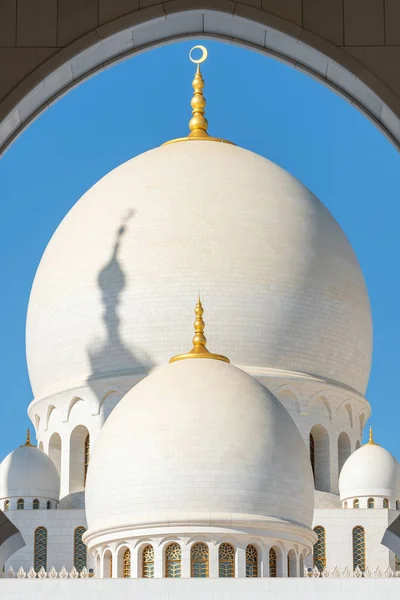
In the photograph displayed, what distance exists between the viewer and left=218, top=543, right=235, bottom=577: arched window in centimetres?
2716

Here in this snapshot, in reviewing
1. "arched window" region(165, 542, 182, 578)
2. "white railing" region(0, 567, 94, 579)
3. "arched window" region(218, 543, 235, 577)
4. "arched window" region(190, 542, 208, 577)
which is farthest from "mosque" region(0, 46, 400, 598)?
"arched window" region(190, 542, 208, 577)

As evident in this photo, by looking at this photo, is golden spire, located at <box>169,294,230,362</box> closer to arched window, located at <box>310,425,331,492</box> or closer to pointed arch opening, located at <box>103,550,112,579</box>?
pointed arch opening, located at <box>103,550,112,579</box>

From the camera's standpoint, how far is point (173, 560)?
2720cm

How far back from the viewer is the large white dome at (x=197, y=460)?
27156 millimetres

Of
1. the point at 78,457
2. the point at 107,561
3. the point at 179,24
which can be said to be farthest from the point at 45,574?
the point at 179,24

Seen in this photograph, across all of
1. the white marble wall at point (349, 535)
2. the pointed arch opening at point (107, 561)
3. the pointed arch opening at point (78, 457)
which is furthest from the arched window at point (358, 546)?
the pointed arch opening at point (107, 561)

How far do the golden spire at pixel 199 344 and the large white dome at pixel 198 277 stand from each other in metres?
2.38

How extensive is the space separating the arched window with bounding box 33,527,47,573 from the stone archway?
2717 cm

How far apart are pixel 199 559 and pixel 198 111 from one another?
1625cm

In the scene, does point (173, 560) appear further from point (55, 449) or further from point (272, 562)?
point (55, 449)

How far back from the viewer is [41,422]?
1410 inches

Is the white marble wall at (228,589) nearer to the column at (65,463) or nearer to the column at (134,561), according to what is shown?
the column at (134,561)

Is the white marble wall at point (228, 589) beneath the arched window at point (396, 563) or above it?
beneath

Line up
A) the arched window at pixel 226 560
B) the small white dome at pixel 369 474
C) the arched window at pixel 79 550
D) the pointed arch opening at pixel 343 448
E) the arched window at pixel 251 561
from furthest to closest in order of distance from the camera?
the pointed arch opening at pixel 343 448 < the small white dome at pixel 369 474 < the arched window at pixel 79 550 < the arched window at pixel 251 561 < the arched window at pixel 226 560
